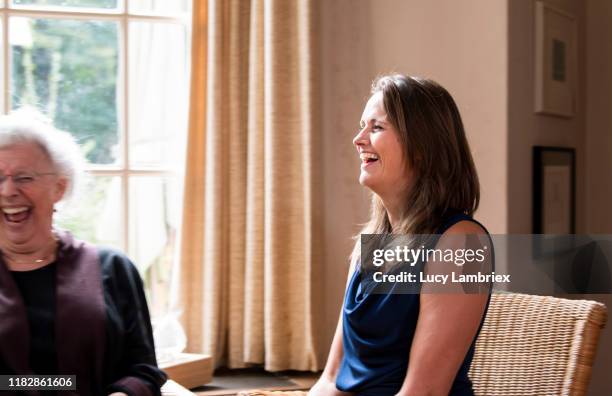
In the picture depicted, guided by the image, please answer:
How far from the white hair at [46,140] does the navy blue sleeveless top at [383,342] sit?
0.76 meters

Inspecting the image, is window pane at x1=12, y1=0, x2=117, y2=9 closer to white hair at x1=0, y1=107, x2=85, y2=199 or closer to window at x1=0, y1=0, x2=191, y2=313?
window at x1=0, y1=0, x2=191, y2=313

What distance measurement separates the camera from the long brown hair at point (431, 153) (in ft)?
5.51

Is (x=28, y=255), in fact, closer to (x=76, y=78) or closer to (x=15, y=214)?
(x=15, y=214)

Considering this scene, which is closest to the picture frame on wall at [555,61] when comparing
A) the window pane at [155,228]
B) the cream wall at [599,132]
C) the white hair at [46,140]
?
the cream wall at [599,132]

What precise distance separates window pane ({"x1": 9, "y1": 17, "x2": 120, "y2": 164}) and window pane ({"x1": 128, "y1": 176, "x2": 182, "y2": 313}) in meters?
0.19

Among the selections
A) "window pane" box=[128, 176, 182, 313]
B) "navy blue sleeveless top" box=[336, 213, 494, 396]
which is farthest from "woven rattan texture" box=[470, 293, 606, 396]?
"window pane" box=[128, 176, 182, 313]

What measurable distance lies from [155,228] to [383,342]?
5.35ft

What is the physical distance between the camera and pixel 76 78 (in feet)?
9.84

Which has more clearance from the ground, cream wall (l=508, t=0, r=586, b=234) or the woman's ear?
cream wall (l=508, t=0, r=586, b=234)

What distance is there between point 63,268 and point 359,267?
0.71 m

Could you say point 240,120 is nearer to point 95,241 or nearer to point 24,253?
point 95,241

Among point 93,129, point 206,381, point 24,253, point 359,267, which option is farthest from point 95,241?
point 359,267

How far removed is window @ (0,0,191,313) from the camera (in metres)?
2.96

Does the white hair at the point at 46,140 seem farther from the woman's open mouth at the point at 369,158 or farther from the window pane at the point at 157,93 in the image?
the window pane at the point at 157,93
